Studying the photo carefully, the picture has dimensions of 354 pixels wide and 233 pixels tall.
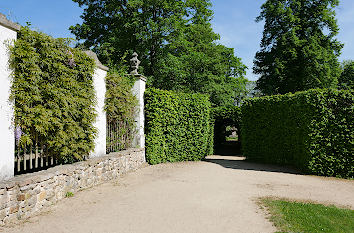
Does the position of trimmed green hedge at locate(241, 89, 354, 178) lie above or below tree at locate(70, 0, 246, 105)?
below

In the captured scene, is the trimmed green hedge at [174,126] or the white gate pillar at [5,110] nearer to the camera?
the white gate pillar at [5,110]

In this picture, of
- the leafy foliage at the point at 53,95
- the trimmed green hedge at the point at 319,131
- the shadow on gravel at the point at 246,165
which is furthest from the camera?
the shadow on gravel at the point at 246,165

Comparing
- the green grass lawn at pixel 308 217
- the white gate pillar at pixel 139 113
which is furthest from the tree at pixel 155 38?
the green grass lawn at pixel 308 217

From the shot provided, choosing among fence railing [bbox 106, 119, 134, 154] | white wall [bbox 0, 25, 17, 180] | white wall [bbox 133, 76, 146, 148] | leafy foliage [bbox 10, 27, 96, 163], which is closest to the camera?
white wall [bbox 0, 25, 17, 180]

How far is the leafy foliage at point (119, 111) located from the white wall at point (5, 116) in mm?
3208

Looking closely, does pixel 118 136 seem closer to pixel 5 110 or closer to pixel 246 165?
pixel 5 110

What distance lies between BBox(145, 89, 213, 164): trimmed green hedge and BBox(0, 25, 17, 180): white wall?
5874 mm

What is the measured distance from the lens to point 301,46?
19.7m

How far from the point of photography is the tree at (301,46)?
63.6 feet

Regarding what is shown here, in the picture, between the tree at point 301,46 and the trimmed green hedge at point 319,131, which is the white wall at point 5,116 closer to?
the trimmed green hedge at point 319,131

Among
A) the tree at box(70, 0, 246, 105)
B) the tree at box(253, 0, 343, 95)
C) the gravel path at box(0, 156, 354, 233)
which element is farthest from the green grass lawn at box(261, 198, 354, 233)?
the tree at box(253, 0, 343, 95)

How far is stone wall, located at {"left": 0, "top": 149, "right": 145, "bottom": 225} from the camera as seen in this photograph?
3.62 m

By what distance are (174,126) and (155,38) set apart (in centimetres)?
855

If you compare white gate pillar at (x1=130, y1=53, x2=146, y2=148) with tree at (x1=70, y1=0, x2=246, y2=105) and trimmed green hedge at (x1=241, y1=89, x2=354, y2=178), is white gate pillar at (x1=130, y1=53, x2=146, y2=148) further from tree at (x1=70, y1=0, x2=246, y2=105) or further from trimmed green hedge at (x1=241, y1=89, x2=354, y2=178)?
tree at (x1=70, y1=0, x2=246, y2=105)
